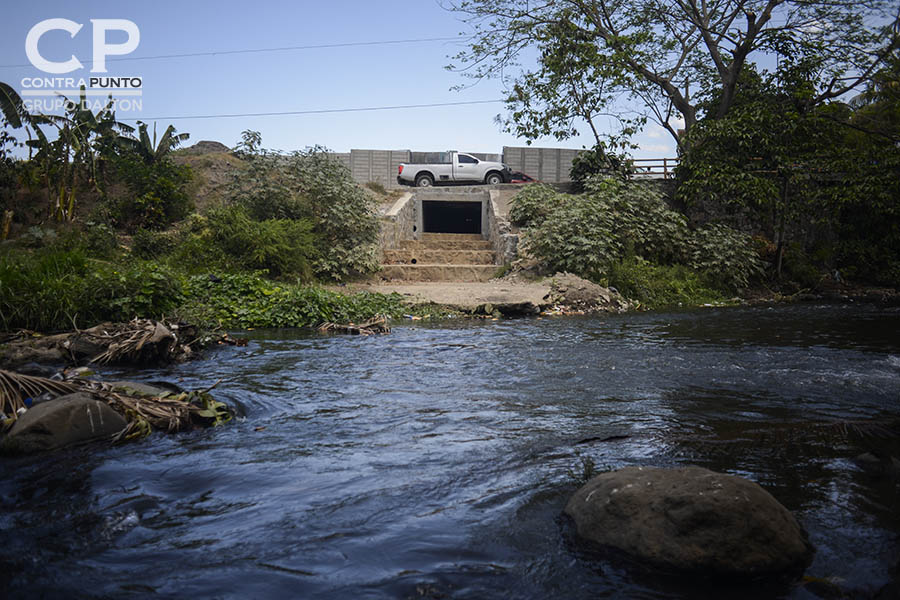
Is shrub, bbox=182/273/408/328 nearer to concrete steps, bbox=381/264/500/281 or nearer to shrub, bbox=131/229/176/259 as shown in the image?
shrub, bbox=131/229/176/259

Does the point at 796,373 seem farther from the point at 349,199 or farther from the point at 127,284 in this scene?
the point at 349,199

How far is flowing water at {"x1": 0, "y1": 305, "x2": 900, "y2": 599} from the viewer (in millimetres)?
2697

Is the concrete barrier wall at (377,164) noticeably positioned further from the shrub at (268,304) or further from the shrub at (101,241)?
the shrub at (268,304)

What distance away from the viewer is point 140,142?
20844 mm

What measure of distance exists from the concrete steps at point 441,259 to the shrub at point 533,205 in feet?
4.84

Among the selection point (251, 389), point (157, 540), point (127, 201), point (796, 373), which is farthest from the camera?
point (127, 201)

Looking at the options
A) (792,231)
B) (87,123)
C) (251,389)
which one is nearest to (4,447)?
(251,389)

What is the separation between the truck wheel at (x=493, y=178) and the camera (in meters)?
26.3

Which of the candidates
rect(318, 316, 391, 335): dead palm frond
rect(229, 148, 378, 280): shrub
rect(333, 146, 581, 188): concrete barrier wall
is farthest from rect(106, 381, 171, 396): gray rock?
rect(333, 146, 581, 188): concrete barrier wall

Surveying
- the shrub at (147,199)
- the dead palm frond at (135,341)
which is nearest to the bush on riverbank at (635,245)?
the dead palm frond at (135,341)

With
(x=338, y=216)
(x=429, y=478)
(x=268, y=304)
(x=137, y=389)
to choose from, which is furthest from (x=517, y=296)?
(x=429, y=478)

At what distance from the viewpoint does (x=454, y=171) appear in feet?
85.9

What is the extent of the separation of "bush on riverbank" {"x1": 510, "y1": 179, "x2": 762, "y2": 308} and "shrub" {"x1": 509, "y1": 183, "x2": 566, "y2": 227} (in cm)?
3

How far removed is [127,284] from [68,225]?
416 inches
